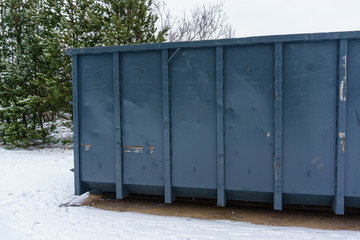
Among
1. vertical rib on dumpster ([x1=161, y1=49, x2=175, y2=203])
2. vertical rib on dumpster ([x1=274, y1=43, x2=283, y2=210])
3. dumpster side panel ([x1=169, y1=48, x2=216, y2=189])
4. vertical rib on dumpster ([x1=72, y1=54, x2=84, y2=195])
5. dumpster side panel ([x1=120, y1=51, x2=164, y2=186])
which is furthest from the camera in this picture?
vertical rib on dumpster ([x1=72, y1=54, x2=84, y2=195])

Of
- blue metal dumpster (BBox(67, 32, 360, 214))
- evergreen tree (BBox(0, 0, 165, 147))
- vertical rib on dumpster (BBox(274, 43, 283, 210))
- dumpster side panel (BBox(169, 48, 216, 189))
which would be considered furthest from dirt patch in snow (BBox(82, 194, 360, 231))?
evergreen tree (BBox(0, 0, 165, 147))

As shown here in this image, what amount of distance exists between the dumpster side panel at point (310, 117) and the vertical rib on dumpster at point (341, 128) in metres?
0.07

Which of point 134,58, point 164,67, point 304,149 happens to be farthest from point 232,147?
point 134,58

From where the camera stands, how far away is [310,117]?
3.64 m

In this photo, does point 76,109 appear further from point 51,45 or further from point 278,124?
point 51,45

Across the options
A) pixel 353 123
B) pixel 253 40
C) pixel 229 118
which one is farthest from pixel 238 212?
pixel 253 40

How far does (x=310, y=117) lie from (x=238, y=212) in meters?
1.98

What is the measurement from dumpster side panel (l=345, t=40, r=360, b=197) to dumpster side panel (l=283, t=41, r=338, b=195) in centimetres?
18

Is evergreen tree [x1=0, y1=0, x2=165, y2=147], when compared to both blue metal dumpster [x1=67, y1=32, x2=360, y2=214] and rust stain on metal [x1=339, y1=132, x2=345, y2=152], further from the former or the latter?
rust stain on metal [x1=339, y1=132, x2=345, y2=152]

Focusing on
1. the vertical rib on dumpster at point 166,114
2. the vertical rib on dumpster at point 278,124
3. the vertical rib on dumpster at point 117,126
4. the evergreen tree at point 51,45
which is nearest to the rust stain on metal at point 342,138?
the vertical rib on dumpster at point 278,124

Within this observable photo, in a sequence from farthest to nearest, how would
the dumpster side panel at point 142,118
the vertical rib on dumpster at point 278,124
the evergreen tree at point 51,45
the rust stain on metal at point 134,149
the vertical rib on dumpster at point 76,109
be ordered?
1. the evergreen tree at point 51,45
2. the vertical rib on dumpster at point 76,109
3. the rust stain on metal at point 134,149
4. the dumpster side panel at point 142,118
5. the vertical rib on dumpster at point 278,124

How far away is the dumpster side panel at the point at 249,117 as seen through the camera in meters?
3.76

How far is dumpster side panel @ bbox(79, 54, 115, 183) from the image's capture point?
4.46m

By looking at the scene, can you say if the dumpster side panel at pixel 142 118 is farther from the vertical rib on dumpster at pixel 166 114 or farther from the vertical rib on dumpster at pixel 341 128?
the vertical rib on dumpster at pixel 341 128
